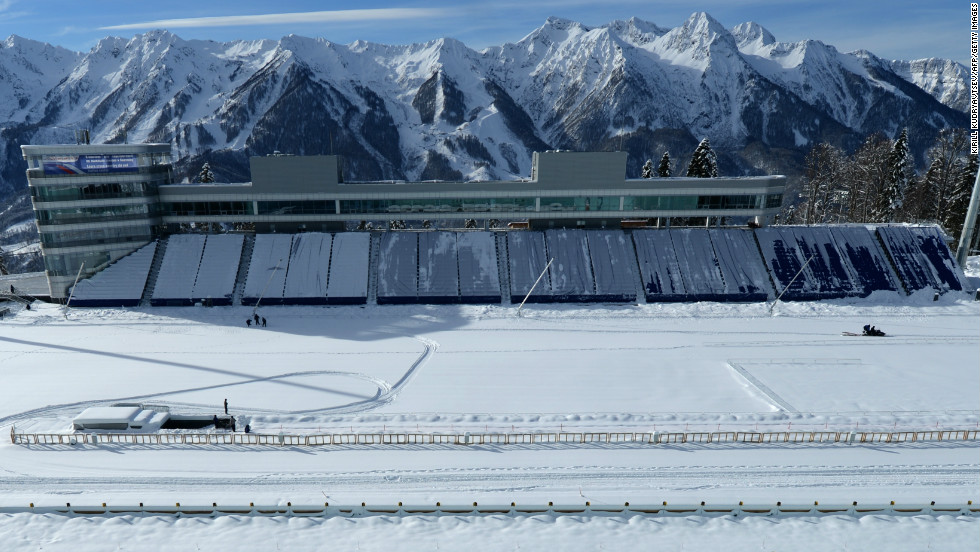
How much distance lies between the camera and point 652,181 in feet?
168

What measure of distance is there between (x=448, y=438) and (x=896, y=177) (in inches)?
2848

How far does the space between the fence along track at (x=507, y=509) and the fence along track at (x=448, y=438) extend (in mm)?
4170

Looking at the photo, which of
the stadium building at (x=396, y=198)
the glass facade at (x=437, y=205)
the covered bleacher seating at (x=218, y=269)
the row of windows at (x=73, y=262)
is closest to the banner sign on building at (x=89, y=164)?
the stadium building at (x=396, y=198)

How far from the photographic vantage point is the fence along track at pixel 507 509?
758 inches

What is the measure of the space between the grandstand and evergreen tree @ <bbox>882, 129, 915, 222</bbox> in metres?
18.9

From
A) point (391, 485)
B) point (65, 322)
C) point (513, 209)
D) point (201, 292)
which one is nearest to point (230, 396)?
point (391, 485)

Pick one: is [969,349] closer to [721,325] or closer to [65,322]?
[721,325]

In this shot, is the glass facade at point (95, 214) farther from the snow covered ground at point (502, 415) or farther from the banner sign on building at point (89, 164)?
the snow covered ground at point (502, 415)

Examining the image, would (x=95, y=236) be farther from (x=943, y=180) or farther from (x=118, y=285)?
(x=943, y=180)

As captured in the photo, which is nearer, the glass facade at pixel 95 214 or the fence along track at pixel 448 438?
the fence along track at pixel 448 438

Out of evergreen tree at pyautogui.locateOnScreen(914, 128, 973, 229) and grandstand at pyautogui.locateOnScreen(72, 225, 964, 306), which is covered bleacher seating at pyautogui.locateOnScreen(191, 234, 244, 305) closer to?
grandstand at pyautogui.locateOnScreen(72, 225, 964, 306)

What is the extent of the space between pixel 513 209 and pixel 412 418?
100 ft

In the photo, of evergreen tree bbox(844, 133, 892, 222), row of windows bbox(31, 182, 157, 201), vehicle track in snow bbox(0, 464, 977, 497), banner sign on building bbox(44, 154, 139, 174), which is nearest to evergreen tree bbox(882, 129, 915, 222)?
evergreen tree bbox(844, 133, 892, 222)

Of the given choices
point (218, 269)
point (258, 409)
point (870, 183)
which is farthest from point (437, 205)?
point (870, 183)
